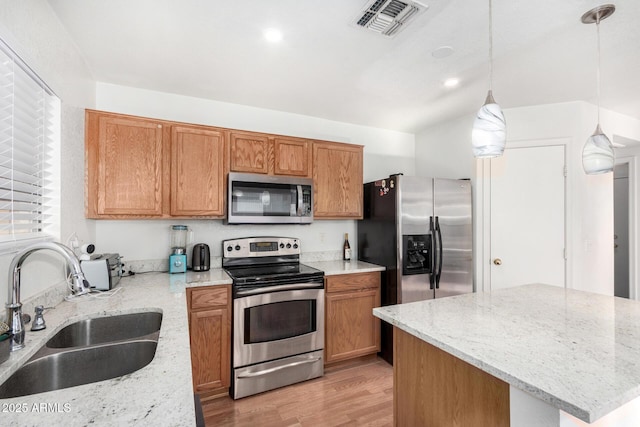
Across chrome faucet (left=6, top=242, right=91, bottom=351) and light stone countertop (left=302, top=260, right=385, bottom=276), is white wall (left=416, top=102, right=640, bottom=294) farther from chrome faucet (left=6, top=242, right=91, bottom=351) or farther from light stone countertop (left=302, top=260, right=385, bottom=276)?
chrome faucet (left=6, top=242, right=91, bottom=351)

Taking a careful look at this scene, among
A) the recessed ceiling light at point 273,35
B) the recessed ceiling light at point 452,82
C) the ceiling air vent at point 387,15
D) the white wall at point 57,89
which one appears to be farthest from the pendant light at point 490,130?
the white wall at point 57,89

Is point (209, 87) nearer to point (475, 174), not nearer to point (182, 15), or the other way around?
point (182, 15)

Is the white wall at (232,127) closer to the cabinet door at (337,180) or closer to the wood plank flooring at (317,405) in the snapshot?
the cabinet door at (337,180)

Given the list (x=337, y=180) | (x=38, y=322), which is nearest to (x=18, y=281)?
(x=38, y=322)

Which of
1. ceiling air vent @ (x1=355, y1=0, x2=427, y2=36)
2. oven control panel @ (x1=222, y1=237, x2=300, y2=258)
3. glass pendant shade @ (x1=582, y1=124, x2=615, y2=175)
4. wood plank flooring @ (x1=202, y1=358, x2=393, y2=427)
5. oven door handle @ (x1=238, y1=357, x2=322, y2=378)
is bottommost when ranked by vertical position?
wood plank flooring @ (x1=202, y1=358, x2=393, y2=427)

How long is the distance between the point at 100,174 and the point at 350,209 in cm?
220

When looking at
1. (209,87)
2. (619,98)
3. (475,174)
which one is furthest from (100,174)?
(619,98)

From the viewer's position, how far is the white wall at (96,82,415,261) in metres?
2.59

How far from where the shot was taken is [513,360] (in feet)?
3.21

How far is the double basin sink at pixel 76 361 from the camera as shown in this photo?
1.04 metres

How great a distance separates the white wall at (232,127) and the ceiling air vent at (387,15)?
1663 millimetres

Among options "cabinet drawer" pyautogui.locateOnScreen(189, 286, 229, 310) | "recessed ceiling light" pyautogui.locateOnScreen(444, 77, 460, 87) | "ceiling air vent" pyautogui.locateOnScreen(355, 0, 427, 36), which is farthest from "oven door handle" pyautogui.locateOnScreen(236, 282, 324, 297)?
"recessed ceiling light" pyautogui.locateOnScreen(444, 77, 460, 87)

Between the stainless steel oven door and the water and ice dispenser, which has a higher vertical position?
the water and ice dispenser

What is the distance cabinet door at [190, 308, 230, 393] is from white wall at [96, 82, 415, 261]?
752 millimetres
